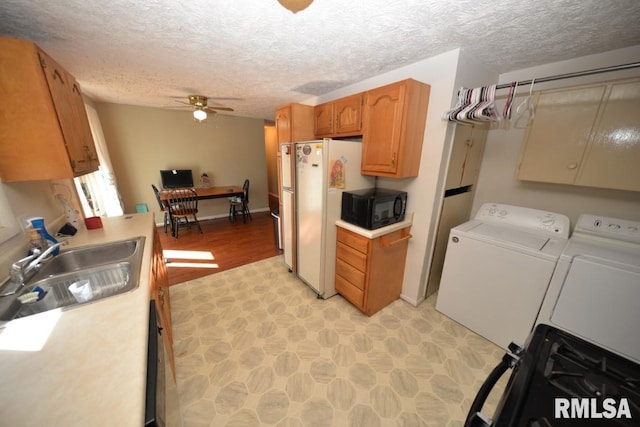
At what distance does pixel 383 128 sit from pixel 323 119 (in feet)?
3.03

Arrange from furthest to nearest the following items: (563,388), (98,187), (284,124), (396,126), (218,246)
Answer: (218,246) < (98,187) < (284,124) < (396,126) < (563,388)

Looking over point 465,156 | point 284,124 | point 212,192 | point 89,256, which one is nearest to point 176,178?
point 212,192

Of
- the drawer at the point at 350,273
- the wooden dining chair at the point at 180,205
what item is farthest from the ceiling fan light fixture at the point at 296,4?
the wooden dining chair at the point at 180,205

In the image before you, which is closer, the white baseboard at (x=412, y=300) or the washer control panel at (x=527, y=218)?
the washer control panel at (x=527, y=218)

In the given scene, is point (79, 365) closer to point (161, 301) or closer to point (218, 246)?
point (161, 301)

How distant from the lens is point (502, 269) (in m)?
1.67

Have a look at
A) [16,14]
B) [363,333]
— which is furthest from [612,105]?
[16,14]

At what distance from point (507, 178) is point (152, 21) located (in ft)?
10.4

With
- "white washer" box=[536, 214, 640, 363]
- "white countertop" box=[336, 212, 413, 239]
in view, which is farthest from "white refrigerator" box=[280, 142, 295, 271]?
"white washer" box=[536, 214, 640, 363]

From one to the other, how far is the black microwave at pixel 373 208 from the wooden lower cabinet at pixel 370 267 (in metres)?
0.13

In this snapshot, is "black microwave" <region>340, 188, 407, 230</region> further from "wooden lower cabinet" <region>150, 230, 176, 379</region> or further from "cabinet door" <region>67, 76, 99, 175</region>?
"cabinet door" <region>67, 76, 99, 175</region>

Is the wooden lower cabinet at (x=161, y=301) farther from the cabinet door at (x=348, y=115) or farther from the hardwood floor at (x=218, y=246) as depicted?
the cabinet door at (x=348, y=115)

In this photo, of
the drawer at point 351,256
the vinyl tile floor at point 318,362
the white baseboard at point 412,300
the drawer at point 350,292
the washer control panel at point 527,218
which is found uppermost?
the washer control panel at point 527,218

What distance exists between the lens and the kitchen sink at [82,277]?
3.41 ft
